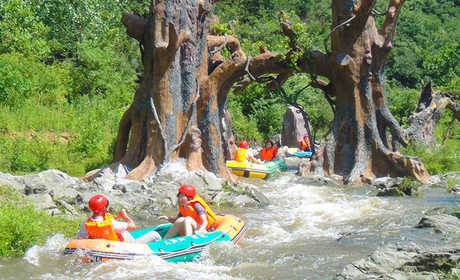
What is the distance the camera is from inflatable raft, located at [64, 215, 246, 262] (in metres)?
7.02

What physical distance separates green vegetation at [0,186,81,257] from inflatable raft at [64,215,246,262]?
25.4 inches

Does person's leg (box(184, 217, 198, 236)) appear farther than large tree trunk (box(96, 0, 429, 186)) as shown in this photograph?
No

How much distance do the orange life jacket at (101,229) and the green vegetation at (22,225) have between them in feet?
2.69

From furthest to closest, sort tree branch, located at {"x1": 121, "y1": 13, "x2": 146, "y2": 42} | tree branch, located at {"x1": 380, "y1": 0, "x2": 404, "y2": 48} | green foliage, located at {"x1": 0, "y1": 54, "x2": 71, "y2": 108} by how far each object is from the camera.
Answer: green foliage, located at {"x1": 0, "y1": 54, "x2": 71, "y2": 108}
tree branch, located at {"x1": 380, "y1": 0, "x2": 404, "y2": 48}
tree branch, located at {"x1": 121, "y1": 13, "x2": 146, "y2": 42}

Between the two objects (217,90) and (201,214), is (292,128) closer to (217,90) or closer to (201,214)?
(217,90)

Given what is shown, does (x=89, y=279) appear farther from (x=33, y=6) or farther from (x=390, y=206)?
(x=33, y=6)

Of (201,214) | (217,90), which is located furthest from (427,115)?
(201,214)

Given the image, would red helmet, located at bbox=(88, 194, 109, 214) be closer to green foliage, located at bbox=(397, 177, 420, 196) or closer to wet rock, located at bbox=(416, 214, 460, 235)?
wet rock, located at bbox=(416, 214, 460, 235)

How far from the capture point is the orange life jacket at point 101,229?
286 inches

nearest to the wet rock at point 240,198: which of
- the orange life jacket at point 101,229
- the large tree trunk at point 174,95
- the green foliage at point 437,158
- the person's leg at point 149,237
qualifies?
the large tree trunk at point 174,95

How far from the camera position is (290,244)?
28.1 feet

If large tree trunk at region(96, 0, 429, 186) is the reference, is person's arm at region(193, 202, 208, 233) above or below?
below

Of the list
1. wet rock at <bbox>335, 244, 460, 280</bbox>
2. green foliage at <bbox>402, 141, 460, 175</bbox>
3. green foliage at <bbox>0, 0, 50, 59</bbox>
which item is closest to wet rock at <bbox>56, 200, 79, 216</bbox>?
wet rock at <bbox>335, 244, 460, 280</bbox>

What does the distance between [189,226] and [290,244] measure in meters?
1.58
